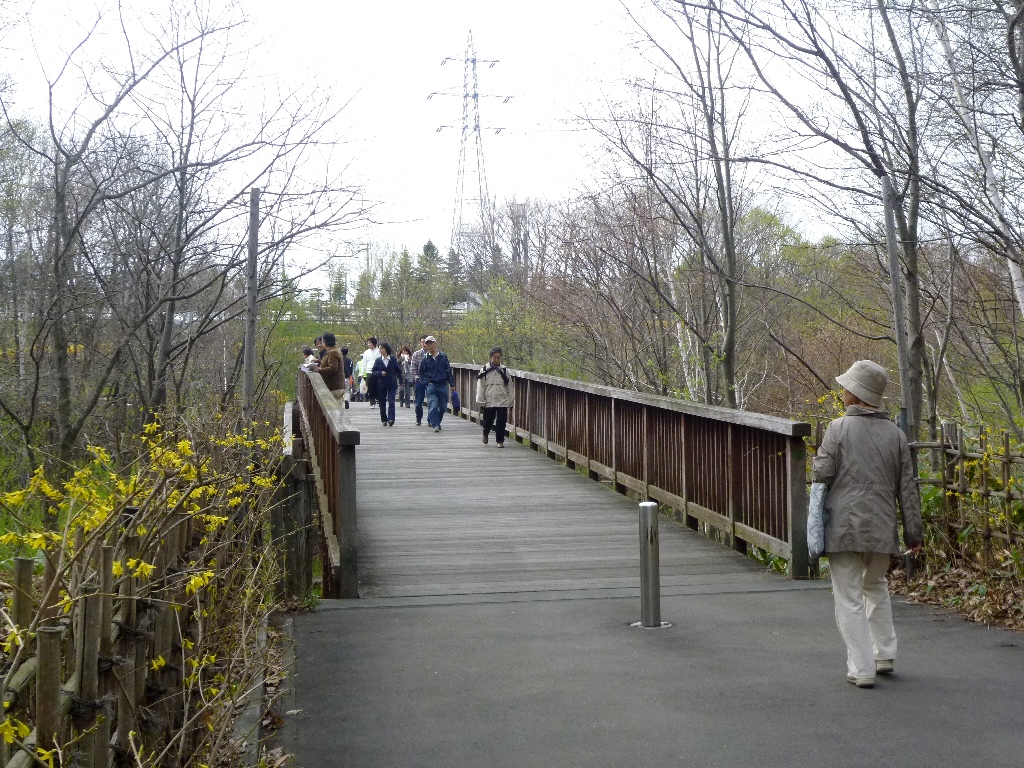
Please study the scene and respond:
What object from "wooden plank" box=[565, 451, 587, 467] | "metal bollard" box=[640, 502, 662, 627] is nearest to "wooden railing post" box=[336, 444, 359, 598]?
"metal bollard" box=[640, 502, 662, 627]

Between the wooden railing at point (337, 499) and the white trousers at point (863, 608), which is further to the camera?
the wooden railing at point (337, 499)

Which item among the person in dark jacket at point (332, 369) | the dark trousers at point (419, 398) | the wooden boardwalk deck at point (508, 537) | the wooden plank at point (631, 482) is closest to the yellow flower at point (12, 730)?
the wooden boardwalk deck at point (508, 537)

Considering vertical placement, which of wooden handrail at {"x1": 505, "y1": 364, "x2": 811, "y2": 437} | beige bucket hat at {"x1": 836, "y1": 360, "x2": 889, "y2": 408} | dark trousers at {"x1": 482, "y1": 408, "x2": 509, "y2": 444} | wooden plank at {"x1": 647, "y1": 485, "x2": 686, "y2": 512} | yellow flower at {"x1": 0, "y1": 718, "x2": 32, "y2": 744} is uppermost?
beige bucket hat at {"x1": 836, "y1": 360, "x2": 889, "y2": 408}

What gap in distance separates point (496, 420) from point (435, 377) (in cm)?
238

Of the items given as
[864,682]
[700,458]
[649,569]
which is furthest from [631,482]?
[864,682]

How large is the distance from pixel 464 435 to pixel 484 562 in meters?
10.7

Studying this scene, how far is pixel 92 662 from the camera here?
9.25 feet

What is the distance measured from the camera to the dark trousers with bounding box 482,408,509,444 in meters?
17.5

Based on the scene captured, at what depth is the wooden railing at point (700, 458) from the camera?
27.1ft

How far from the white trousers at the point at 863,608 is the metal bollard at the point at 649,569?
1.27 meters

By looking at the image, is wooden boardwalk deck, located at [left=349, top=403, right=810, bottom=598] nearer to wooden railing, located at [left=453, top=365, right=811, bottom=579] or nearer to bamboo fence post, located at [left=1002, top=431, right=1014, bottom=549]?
wooden railing, located at [left=453, top=365, right=811, bottom=579]

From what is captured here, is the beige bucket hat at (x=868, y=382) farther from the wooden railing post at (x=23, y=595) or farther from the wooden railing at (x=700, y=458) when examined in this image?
the wooden railing post at (x=23, y=595)

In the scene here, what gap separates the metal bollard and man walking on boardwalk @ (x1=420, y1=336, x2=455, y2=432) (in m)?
12.8

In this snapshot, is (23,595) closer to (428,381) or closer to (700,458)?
(700,458)
